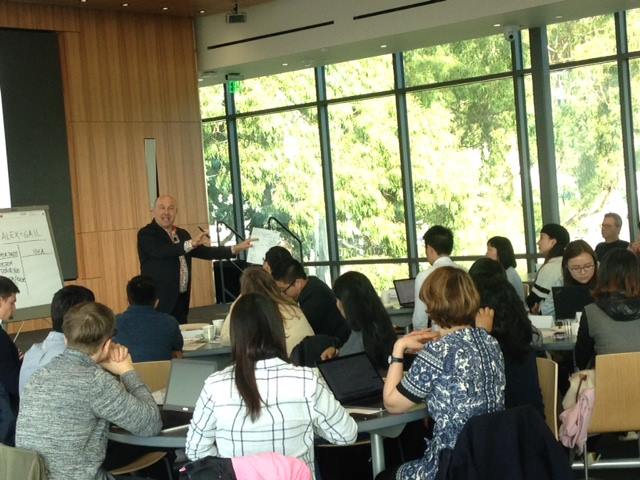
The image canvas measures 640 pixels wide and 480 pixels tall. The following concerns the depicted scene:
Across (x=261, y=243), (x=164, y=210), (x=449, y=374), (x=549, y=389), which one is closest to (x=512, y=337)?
(x=549, y=389)

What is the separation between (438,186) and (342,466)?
8380 mm

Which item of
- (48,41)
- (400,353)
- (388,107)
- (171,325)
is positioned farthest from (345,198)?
(400,353)

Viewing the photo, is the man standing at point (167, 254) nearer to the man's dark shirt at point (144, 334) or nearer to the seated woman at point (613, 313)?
the man's dark shirt at point (144, 334)

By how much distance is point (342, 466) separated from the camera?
544 centimetres

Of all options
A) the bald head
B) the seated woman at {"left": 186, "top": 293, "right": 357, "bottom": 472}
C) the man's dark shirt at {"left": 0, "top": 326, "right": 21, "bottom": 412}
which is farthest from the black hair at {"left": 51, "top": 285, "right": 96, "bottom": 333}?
the bald head

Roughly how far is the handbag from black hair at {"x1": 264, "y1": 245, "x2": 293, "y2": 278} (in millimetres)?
3506

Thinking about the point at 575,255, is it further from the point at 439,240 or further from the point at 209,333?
the point at 209,333

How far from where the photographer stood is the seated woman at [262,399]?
12.0ft

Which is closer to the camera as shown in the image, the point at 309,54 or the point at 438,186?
the point at 309,54

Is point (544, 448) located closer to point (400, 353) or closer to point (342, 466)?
point (400, 353)

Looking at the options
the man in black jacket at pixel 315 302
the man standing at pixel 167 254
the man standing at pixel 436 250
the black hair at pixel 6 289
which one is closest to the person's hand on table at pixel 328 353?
the man in black jacket at pixel 315 302

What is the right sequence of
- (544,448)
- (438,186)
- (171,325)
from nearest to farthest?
(544,448), (171,325), (438,186)

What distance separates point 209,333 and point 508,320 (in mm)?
2748

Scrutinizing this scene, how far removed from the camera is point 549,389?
4848 millimetres
